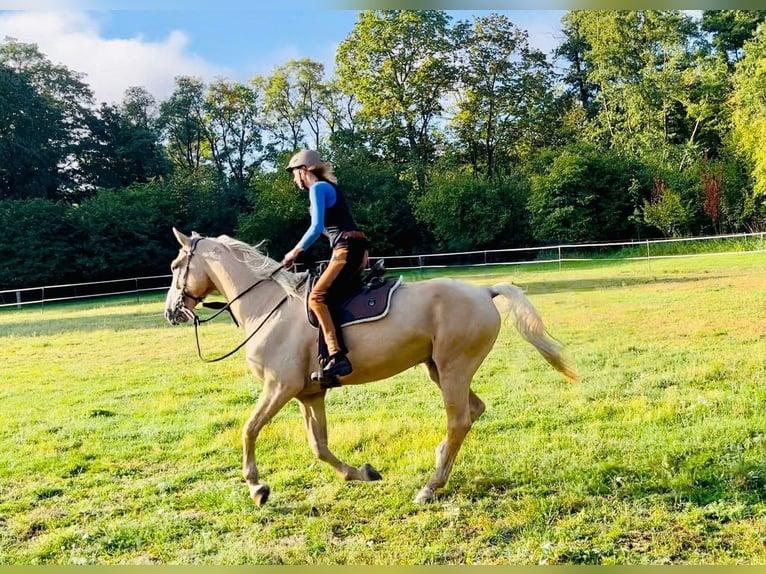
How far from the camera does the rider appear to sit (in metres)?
3.59

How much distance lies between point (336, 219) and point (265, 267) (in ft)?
2.21

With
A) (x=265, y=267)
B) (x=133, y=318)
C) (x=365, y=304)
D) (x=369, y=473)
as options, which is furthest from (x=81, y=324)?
(x=365, y=304)

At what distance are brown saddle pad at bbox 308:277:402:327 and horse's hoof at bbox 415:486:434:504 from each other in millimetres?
1062

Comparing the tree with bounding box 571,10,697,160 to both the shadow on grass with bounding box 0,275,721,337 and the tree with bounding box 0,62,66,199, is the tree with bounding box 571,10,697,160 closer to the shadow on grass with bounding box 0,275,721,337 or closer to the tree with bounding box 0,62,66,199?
the shadow on grass with bounding box 0,275,721,337

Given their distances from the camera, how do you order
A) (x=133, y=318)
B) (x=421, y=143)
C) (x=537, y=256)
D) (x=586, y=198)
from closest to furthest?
(x=133, y=318), (x=537, y=256), (x=586, y=198), (x=421, y=143)

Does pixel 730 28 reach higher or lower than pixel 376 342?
higher

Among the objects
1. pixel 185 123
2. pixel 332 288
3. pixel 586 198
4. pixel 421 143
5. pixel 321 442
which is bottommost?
pixel 321 442

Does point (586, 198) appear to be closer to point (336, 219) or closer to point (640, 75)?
point (640, 75)

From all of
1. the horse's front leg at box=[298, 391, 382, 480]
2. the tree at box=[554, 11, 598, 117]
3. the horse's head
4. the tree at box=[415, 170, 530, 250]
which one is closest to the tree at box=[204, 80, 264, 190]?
the tree at box=[415, 170, 530, 250]

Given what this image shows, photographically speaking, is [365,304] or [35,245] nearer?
[365,304]

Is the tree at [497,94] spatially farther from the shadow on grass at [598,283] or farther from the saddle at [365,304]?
the saddle at [365,304]

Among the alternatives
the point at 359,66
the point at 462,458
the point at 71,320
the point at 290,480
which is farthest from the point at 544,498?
the point at 359,66

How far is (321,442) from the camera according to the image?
3.86 m

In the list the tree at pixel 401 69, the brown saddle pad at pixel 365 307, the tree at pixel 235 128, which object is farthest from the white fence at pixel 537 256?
the brown saddle pad at pixel 365 307
